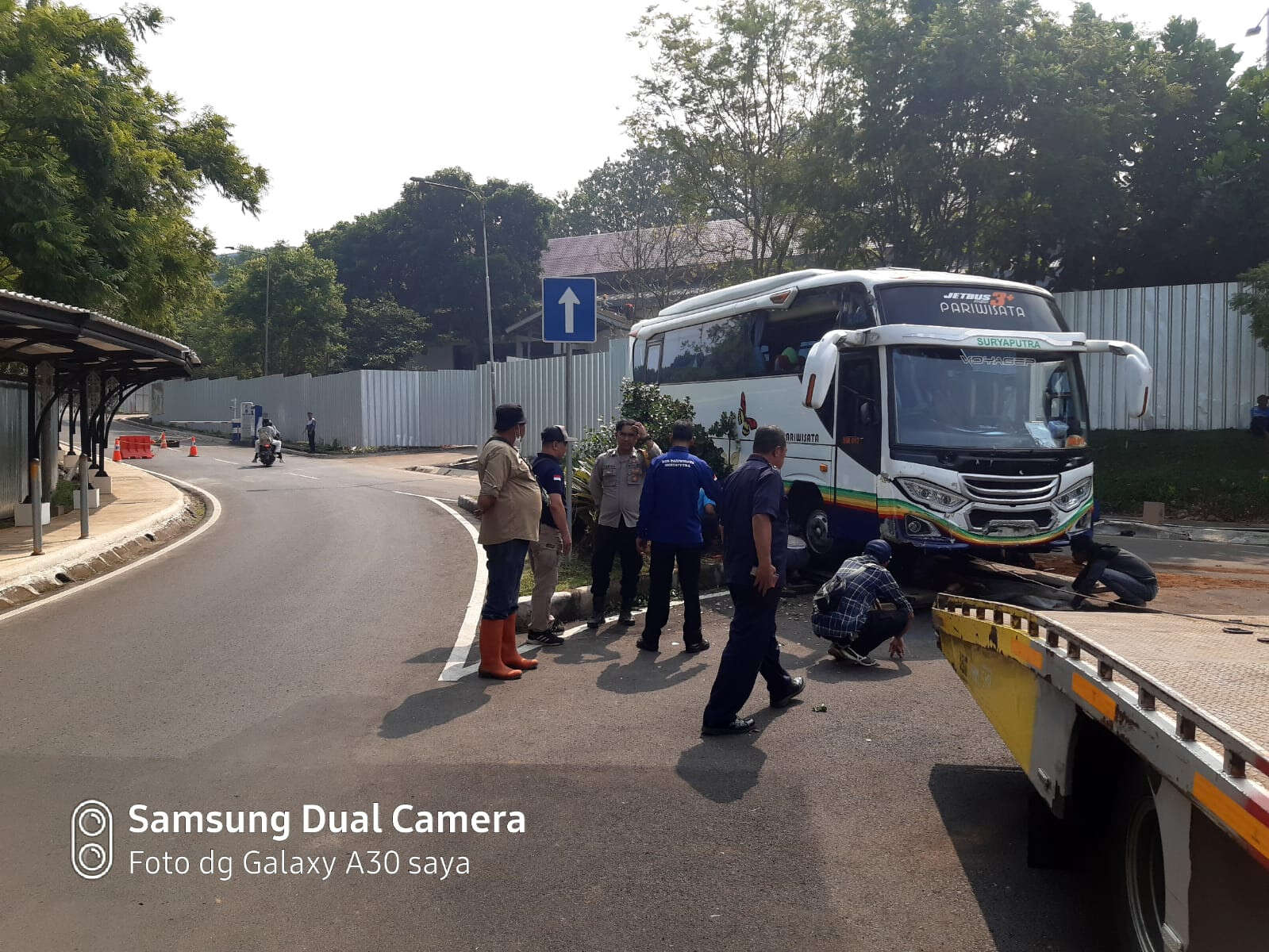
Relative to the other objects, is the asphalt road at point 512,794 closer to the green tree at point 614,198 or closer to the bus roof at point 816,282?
the bus roof at point 816,282

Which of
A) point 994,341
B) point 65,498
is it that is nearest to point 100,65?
point 65,498

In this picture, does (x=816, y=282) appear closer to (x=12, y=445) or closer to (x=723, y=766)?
(x=723, y=766)

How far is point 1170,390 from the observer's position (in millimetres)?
21109

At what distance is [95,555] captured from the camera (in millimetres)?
12852

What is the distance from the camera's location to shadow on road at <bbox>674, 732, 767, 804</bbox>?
5098 mm

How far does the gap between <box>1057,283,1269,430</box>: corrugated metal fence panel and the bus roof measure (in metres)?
9.14

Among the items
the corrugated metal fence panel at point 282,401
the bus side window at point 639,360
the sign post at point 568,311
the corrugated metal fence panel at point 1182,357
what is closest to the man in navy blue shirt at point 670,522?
the sign post at point 568,311

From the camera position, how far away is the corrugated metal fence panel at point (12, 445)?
15.8 meters

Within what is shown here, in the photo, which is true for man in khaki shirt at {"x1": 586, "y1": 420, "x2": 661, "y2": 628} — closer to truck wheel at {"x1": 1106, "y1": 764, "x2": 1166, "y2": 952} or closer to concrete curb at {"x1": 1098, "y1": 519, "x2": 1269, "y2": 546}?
truck wheel at {"x1": 1106, "y1": 764, "x2": 1166, "y2": 952}

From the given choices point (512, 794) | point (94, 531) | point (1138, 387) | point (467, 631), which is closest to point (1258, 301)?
point (1138, 387)

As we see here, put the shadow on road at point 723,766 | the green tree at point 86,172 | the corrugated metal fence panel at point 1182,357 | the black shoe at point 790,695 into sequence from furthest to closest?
1. the corrugated metal fence panel at point 1182,357
2. the green tree at point 86,172
3. the black shoe at point 790,695
4. the shadow on road at point 723,766

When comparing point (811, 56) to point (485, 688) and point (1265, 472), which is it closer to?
point (1265, 472)

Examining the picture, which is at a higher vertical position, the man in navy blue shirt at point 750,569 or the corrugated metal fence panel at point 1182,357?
the corrugated metal fence panel at point 1182,357

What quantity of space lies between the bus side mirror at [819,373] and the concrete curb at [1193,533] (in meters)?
8.90
